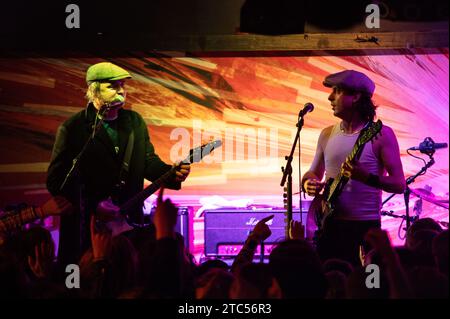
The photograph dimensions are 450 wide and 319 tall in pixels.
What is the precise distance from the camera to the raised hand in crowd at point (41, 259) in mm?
3824

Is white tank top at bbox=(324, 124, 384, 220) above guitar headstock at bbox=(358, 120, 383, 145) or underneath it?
underneath

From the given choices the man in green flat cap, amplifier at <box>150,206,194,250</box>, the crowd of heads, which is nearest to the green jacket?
the man in green flat cap

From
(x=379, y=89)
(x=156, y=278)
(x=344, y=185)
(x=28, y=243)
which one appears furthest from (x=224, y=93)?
(x=156, y=278)

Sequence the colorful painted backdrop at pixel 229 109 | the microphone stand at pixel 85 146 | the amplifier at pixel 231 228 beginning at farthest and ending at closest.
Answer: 1. the colorful painted backdrop at pixel 229 109
2. the amplifier at pixel 231 228
3. the microphone stand at pixel 85 146

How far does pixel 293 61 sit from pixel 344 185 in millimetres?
3320

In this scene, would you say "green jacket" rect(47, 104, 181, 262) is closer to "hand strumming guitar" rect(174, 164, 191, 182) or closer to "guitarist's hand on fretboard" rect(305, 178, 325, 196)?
"hand strumming guitar" rect(174, 164, 191, 182)

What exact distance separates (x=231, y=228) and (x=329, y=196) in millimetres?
2629

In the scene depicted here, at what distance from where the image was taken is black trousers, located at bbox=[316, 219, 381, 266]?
4.79 meters

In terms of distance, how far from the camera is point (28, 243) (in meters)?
3.95

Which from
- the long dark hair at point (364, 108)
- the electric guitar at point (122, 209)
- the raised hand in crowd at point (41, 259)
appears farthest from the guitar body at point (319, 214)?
the raised hand in crowd at point (41, 259)

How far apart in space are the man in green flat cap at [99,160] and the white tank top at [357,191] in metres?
1.38

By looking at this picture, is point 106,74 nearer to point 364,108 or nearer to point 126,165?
point 126,165

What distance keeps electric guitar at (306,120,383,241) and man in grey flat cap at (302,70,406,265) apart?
0.02 m

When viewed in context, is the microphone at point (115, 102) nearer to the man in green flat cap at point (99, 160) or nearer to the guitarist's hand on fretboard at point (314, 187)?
the man in green flat cap at point (99, 160)
